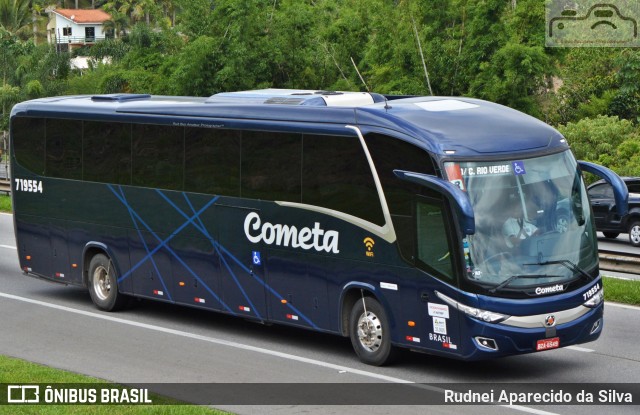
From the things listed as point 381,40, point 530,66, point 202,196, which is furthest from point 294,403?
point 381,40

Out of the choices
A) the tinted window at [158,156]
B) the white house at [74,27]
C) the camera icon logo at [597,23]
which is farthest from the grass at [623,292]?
the white house at [74,27]

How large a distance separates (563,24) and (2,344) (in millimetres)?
37608

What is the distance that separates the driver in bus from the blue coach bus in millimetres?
16

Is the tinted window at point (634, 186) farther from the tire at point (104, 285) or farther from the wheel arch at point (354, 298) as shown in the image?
the wheel arch at point (354, 298)

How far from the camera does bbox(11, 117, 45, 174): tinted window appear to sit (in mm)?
20516

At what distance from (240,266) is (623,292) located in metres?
6.68

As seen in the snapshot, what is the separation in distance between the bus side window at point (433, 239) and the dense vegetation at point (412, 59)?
26.8m

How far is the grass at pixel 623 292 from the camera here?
757 inches

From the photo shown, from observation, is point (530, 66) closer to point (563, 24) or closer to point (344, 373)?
point (563, 24)

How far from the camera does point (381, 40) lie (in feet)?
150

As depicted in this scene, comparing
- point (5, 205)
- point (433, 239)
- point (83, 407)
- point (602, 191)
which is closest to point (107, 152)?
point (433, 239)

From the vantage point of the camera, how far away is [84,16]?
114 metres

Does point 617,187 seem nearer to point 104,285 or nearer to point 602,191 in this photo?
point 104,285

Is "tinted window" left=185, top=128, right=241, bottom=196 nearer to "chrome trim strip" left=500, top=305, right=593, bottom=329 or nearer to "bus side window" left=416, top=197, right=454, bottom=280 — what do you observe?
"bus side window" left=416, top=197, right=454, bottom=280
